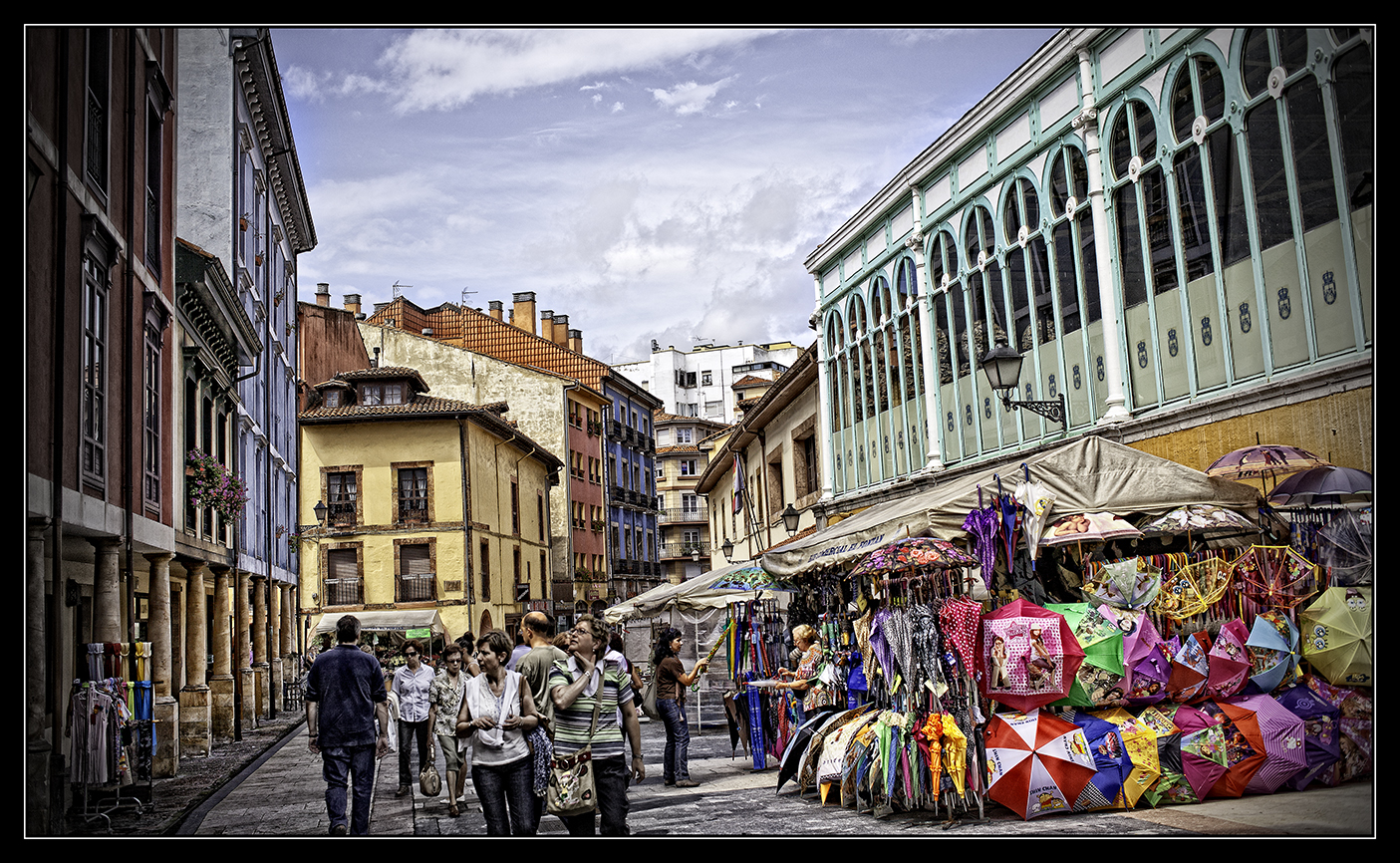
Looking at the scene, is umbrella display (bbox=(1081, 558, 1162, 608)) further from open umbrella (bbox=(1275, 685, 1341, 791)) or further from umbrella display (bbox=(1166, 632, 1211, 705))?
open umbrella (bbox=(1275, 685, 1341, 791))

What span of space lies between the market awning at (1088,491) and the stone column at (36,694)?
6.01 m

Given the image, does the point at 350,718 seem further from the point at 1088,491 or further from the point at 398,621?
the point at 398,621

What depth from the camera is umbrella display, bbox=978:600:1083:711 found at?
9031 mm

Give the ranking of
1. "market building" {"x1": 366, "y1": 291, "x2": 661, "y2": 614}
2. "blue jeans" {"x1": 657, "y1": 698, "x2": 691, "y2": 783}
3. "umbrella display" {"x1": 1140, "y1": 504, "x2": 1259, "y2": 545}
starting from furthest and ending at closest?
"market building" {"x1": 366, "y1": 291, "x2": 661, "y2": 614}, "blue jeans" {"x1": 657, "y1": 698, "x2": 691, "y2": 783}, "umbrella display" {"x1": 1140, "y1": 504, "x2": 1259, "y2": 545}

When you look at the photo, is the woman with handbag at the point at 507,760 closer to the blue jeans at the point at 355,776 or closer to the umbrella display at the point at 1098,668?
the blue jeans at the point at 355,776

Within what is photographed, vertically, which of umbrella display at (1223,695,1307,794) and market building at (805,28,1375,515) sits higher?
market building at (805,28,1375,515)

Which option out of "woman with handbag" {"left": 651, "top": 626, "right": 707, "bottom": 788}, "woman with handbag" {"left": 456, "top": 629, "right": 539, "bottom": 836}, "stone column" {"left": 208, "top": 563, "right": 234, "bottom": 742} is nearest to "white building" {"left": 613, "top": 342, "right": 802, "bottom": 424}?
"stone column" {"left": 208, "top": 563, "right": 234, "bottom": 742}

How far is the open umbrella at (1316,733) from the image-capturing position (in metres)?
9.37

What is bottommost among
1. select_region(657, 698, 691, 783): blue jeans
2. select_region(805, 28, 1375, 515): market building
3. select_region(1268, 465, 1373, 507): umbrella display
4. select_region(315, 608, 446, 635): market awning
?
select_region(657, 698, 691, 783): blue jeans

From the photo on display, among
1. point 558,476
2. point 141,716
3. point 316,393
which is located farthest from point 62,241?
point 558,476

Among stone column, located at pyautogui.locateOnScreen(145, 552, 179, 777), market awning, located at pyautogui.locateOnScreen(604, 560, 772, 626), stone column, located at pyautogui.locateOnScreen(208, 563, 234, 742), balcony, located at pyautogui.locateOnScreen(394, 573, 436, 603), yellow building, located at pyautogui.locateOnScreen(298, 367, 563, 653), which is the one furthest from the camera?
balcony, located at pyautogui.locateOnScreen(394, 573, 436, 603)

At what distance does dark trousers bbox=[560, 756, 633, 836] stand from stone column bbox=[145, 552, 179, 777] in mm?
9546

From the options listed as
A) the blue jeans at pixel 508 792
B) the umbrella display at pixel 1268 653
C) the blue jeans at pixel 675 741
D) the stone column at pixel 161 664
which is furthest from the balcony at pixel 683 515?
the blue jeans at pixel 508 792

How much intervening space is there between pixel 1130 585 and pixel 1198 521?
0.94 m
